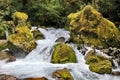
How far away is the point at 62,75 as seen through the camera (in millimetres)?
12953

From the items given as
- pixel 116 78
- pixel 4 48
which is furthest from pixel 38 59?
pixel 116 78

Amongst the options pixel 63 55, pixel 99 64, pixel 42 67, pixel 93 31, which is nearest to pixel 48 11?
pixel 93 31

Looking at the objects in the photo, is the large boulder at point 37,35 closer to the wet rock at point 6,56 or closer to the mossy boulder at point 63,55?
the wet rock at point 6,56

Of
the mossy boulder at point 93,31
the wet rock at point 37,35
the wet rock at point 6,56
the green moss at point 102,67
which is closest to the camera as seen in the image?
the green moss at point 102,67

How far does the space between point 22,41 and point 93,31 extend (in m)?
4.58

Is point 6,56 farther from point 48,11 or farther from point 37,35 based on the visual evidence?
point 48,11

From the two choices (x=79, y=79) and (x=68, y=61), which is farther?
(x=68, y=61)

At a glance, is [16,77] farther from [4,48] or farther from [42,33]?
[42,33]

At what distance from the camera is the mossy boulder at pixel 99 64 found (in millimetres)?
14213

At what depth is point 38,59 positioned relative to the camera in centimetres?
1644

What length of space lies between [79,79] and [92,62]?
1.87 meters

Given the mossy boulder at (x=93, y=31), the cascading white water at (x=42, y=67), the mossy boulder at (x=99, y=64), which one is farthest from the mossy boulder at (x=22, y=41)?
the mossy boulder at (x=99, y=64)

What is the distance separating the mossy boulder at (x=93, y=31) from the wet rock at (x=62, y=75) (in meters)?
5.73

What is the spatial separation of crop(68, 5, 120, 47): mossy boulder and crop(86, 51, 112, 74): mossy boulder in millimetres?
3324
